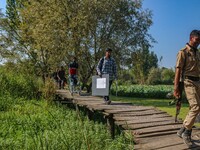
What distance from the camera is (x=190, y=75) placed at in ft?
18.3

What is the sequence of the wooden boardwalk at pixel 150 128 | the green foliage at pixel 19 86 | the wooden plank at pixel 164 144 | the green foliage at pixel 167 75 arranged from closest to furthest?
1. the wooden plank at pixel 164 144
2. the wooden boardwalk at pixel 150 128
3. the green foliage at pixel 19 86
4. the green foliage at pixel 167 75

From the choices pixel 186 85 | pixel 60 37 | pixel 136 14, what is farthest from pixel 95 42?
pixel 186 85

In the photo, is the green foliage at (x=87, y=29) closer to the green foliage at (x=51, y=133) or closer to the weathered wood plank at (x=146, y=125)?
the green foliage at (x=51, y=133)

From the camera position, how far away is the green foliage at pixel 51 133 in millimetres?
4526

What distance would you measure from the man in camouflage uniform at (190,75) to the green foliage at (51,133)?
1.27 m

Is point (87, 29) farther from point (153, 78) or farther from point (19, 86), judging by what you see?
point (153, 78)

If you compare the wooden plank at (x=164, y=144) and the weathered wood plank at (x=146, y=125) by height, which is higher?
the weathered wood plank at (x=146, y=125)

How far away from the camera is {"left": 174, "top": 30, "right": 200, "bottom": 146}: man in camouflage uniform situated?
5.44m

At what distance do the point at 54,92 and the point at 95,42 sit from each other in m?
6.33

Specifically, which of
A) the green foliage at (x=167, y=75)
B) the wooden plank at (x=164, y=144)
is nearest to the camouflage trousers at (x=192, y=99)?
the wooden plank at (x=164, y=144)

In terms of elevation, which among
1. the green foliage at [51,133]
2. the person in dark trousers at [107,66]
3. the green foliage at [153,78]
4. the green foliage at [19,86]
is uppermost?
the green foliage at [153,78]

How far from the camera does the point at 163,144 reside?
5727 millimetres

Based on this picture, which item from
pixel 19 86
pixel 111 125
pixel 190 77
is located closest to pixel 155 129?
pixel 111 125

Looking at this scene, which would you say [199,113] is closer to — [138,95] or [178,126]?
[178,126]
